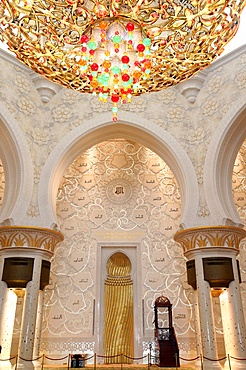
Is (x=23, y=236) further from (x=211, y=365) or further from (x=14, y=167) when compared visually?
(x=211, y=365)

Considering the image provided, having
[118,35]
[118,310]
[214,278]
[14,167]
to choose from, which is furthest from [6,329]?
[118,35]

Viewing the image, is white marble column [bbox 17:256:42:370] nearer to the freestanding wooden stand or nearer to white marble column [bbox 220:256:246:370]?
the freestanding wooden stand

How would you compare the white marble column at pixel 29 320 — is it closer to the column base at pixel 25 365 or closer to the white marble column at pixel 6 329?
the column base at pixel 25 365

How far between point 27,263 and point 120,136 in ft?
10.7

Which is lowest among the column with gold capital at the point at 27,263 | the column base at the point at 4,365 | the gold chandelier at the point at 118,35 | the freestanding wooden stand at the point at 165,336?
the column base at the point at 4,365

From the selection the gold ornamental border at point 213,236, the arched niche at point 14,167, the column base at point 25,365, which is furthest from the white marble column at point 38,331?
the gold ornamental border at point 213,236

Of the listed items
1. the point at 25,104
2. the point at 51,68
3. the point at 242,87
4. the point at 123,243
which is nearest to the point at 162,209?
the point at 123,243

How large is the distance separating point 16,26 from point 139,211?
5717mm

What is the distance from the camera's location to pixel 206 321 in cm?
586

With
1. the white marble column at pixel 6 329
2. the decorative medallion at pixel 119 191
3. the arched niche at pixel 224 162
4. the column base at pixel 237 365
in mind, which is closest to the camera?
the column base at pixel 237 365

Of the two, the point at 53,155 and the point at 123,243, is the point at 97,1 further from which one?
the point at 123,243

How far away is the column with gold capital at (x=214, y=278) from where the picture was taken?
18.8ft

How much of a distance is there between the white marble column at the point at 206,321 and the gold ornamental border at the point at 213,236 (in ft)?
0.76

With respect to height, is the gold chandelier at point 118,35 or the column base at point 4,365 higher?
the gold chandelier at point 118,35
